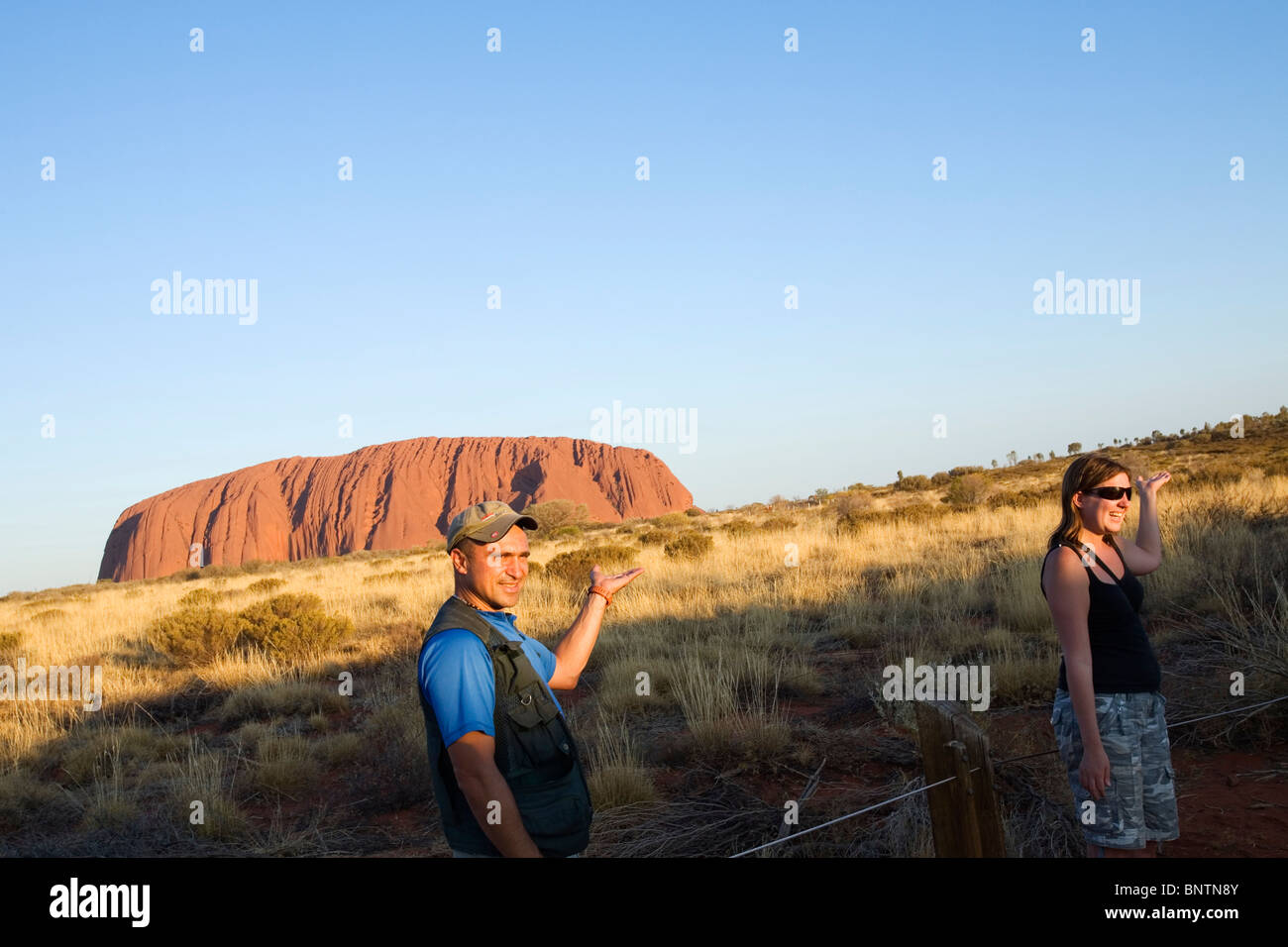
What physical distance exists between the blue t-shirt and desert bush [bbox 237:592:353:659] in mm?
9575

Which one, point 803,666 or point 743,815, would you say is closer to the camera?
point 743,815

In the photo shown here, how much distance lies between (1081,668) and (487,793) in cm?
186

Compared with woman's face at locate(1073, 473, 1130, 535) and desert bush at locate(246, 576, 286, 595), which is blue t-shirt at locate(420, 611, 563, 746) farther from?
desert bush at locate(246, 576, 286, 595)

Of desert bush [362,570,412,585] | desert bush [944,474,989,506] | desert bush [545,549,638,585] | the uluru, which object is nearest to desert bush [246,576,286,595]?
desert bush [362,570,412,585]

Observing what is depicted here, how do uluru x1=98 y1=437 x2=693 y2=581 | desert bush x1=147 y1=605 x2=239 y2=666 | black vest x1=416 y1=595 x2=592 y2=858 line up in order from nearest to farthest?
black vest x1=416 y1=595 x2=592 y2=858 → desert bush x1=147 y1=605 x2=239 y2=666 → uluru x1=98 y1=437 x2=693 y2=581

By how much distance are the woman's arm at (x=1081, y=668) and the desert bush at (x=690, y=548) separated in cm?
1266

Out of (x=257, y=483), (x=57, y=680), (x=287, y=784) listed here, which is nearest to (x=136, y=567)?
(x=257, y=483)

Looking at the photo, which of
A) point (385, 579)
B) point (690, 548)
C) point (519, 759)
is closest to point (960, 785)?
point (519, 759)

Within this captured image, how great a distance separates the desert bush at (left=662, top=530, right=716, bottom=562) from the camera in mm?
15702

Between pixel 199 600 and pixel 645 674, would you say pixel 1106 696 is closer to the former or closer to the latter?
pixel 645 674
